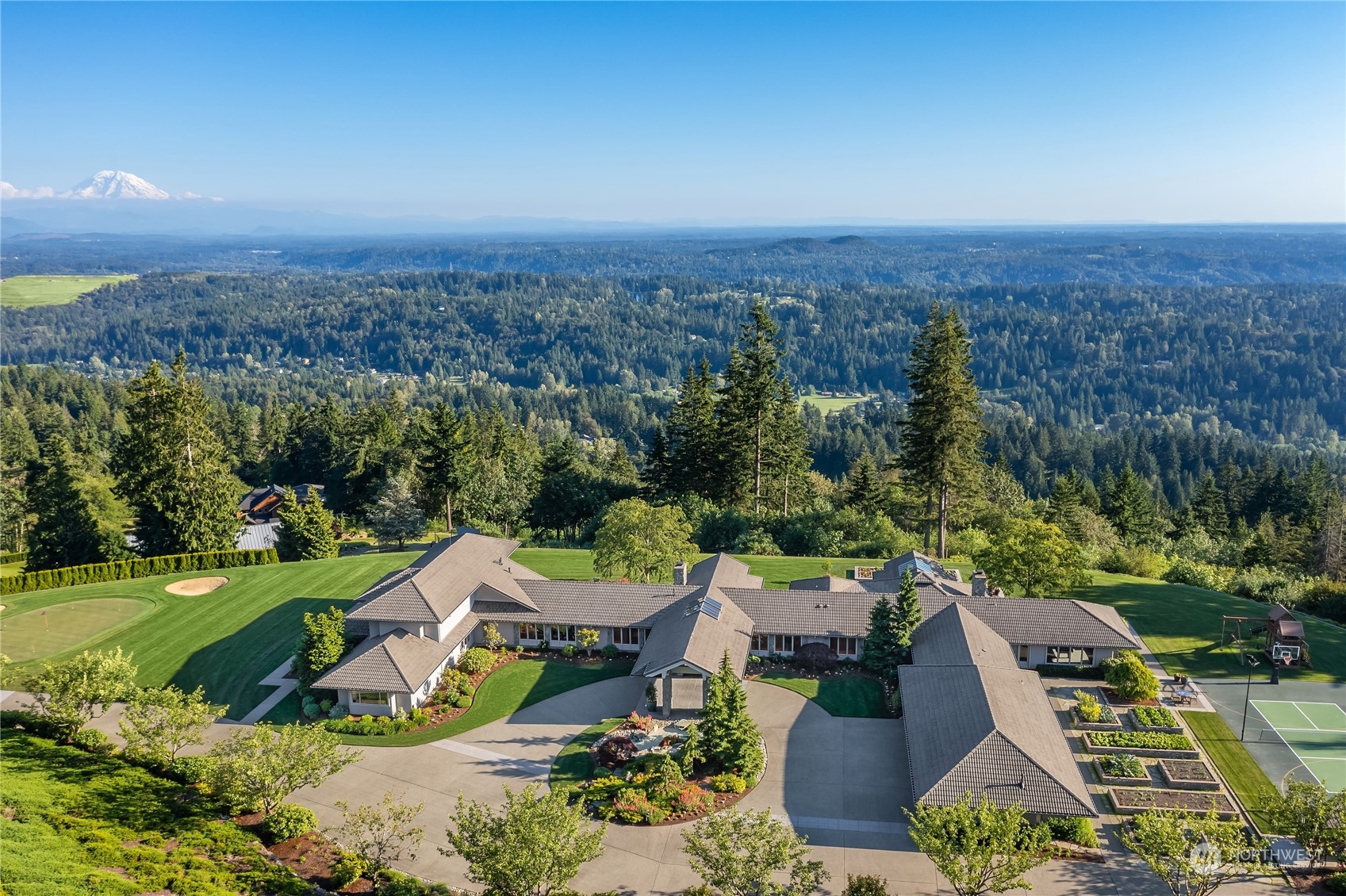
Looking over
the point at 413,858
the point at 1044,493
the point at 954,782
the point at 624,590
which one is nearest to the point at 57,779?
the point at 413,858

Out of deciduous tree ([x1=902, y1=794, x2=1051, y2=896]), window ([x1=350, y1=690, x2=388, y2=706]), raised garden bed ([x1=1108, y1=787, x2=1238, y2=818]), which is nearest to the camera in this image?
deciduous tree ([x1=902, y1=794, x2=1051, y2=896])

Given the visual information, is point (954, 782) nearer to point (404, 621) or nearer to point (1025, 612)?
point (1025, 612)

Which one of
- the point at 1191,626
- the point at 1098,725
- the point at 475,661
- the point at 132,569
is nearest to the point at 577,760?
the point at 475,661

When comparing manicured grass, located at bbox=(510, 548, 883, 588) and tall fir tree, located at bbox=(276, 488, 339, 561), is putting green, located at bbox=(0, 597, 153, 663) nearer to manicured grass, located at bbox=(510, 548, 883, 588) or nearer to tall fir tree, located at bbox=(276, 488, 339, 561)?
tall fir tree, located at bbox=(276, 488, 339, 561)

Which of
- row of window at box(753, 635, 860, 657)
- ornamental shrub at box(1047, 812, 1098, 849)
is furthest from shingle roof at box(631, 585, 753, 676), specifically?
ornamental shrub at box(1047, 812, 1098, 849)

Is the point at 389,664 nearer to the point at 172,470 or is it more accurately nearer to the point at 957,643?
the point at 957,643

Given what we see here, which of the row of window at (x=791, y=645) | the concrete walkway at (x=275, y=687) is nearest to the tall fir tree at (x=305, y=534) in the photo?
the concrete walkway at (x=275, y=687)
